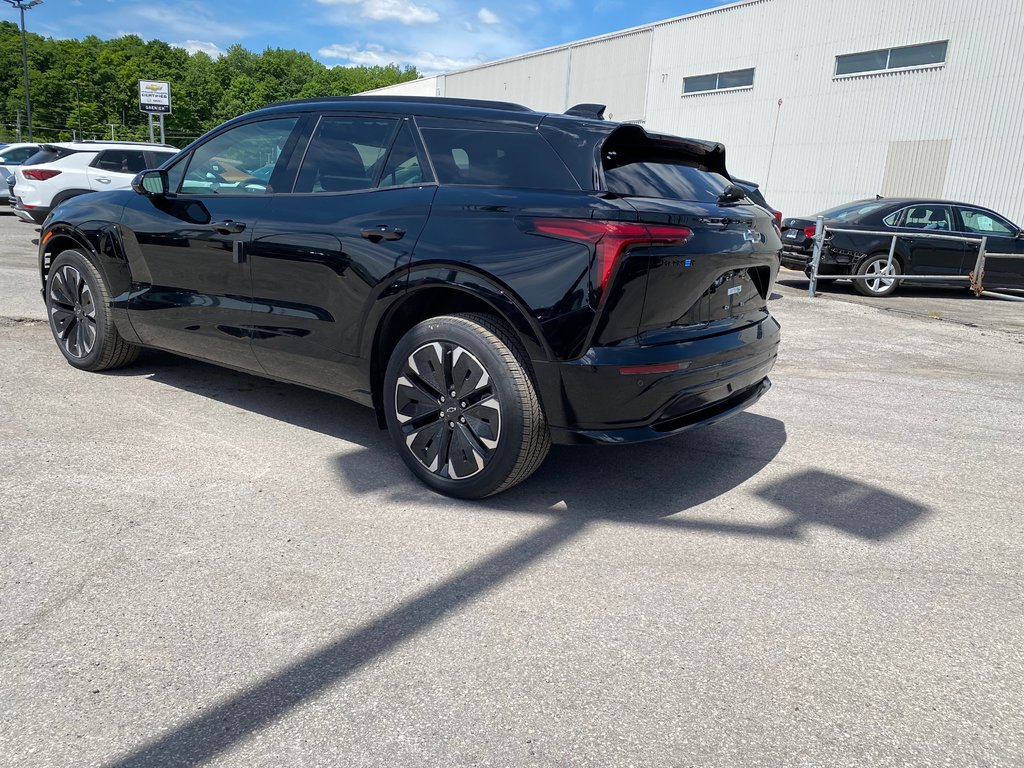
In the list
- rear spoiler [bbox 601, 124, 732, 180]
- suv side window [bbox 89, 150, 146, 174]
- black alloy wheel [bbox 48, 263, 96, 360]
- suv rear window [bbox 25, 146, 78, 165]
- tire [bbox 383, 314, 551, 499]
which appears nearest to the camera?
tire [bbox 383, 314, 551, 499]

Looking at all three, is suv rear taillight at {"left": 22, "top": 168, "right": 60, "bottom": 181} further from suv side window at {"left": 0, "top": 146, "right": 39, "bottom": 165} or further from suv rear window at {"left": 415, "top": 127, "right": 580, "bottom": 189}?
suv rear window at {"left": 415, "top": 127, "right": 580, "bottom": 189}

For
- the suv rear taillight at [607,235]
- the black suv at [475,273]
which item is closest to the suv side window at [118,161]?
the black suv at [475,273]

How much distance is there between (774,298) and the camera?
10844 mm

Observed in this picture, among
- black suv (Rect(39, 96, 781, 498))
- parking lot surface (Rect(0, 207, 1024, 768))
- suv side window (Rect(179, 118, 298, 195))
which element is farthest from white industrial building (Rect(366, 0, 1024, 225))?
suv side window (Rect(179, 118, 298, 195))

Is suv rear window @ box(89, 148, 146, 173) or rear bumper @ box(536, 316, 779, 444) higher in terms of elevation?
suv rear window @ box(89, 148, 146, 173)

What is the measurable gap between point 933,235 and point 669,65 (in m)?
18.2

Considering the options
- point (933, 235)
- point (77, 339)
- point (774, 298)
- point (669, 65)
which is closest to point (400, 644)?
point (77, 339)

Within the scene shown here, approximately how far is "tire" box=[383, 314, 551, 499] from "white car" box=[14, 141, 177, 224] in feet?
39.7

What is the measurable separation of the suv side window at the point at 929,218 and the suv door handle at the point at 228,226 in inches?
421

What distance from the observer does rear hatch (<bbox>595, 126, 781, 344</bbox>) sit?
3.06 metres

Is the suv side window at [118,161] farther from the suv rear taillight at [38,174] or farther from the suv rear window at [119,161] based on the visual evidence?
the suv rear taillight at [38,174]

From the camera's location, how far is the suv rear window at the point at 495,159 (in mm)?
3332

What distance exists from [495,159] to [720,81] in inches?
982

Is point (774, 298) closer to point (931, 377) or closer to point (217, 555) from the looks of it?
point (931, 377)
